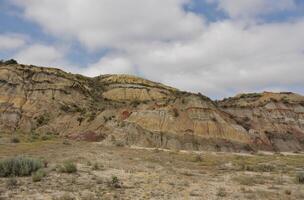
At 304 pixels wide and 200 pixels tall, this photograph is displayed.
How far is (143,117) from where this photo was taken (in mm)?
63188

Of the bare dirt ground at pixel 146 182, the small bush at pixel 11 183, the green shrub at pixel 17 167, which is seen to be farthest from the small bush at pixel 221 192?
the green shrub at pixel 17 167

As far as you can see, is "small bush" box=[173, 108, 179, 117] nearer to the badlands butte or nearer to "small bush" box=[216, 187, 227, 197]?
the badlands butte

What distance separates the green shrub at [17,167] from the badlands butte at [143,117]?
31353 mm

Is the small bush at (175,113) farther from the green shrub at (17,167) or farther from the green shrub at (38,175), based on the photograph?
the green shrub at (38,175)

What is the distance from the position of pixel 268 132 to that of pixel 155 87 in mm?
33434

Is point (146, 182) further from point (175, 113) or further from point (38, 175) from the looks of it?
point (175, 113)

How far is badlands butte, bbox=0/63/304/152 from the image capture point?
60.6m

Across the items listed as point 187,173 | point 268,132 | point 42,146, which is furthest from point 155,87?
point 187,173

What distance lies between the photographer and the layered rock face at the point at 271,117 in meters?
70.5

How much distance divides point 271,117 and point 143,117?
2757cm

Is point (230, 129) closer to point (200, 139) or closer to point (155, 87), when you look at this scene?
point (200, 139)

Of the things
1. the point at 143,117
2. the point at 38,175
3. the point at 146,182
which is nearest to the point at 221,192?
the point at 146,182

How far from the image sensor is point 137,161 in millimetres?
27312

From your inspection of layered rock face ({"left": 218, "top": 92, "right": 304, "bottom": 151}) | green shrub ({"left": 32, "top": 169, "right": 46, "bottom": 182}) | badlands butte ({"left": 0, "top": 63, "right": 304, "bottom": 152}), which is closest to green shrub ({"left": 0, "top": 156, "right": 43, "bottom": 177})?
green shrub ({"left": 32, "top": 169, "right": 46, "bottom": 182})
